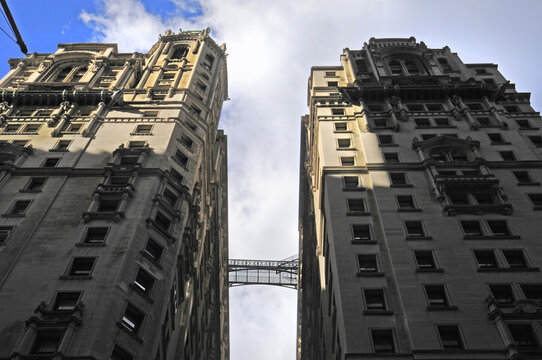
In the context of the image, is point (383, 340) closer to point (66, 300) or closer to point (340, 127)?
point (66, 300)

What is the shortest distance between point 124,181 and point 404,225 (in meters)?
25.3

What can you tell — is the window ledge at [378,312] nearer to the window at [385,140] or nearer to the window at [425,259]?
the window at [425,259]

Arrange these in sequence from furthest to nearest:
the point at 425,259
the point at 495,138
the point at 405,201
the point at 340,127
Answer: the point at 340,127
the point at 495,138
the point at 405,201
the point at 425,259

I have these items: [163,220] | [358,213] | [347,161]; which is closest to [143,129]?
[163,220]

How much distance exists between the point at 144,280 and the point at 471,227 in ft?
86.5

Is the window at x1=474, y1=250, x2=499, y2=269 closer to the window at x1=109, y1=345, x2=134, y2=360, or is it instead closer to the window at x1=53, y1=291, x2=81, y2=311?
the window at x1=109, y1=345, x2=134, y2=360

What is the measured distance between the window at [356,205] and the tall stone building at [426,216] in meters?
0.15

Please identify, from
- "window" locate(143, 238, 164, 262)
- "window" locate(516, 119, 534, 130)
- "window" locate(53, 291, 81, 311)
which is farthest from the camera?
"window" locate(516, 119, 534, 130)

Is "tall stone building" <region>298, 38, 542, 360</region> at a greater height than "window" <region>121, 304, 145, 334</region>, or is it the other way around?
"tall stone building" <region>298, 38, 542, 360</region>

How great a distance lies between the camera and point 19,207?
46594 mm

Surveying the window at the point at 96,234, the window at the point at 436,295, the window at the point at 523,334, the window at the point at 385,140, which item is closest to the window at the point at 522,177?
the window at the point at 385,140

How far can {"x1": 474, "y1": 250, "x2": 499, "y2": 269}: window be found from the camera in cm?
4066

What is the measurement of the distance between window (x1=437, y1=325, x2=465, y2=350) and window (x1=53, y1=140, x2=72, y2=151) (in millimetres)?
40269

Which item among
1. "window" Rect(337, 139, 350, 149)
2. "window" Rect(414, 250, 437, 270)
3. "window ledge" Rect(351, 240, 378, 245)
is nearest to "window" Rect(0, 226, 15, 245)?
"window ledge" Rect(351, 240, 378, 245)
